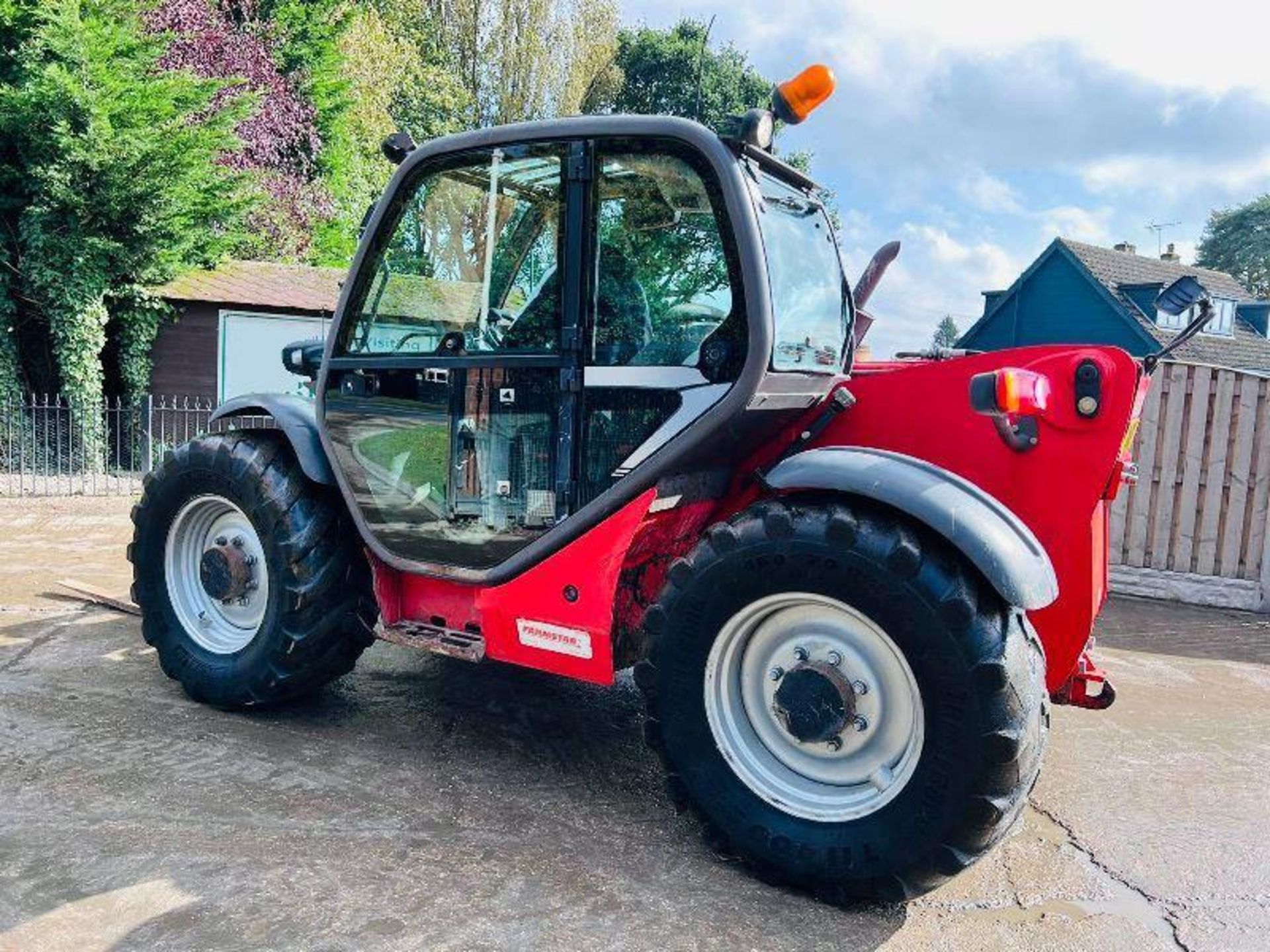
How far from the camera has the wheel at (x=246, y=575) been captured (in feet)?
12.1

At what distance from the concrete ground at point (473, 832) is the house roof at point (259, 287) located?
1195 centimetres

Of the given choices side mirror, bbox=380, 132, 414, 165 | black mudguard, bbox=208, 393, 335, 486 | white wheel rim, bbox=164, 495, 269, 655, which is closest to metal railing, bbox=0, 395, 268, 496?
white wheel rim, bbox=164, 495, 269, 655

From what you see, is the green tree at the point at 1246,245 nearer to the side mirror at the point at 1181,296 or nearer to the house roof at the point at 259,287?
the house roof at the point at 259,287

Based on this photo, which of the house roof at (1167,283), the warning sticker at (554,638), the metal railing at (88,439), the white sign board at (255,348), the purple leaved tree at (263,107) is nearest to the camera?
the warning sticker at (554,638)

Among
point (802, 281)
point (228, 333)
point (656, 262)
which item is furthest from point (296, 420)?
point (228, 333)

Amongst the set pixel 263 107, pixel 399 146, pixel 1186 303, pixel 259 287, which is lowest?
pixel 1186 303

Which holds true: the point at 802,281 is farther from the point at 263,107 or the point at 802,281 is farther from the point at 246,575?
the point at 263,107

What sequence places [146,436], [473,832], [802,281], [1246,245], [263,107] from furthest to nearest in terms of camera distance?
1. [1246,245]
2. [263,107]
3. [146,436]
4. [802,281]
5. [473,832]

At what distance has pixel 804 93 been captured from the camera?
9.36ft

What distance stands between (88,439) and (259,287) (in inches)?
159

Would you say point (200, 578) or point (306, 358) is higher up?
point (306, 358)

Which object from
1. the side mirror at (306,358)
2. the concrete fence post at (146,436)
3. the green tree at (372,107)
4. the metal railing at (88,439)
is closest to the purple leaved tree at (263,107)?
the green tree at (372,107)

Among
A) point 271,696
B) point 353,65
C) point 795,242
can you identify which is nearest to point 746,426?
point 795,242

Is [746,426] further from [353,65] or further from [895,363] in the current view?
[353,65]
